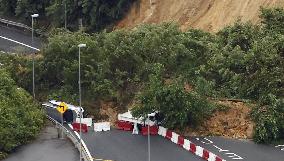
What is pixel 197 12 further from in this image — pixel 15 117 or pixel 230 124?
pixel 15 117

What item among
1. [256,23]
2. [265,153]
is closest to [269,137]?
[265,153]

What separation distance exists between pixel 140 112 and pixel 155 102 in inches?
54.3

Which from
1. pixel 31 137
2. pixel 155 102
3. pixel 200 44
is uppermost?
pixel 200 44

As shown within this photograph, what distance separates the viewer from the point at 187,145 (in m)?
40.3

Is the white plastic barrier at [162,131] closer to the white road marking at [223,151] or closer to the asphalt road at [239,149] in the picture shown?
the asphalt road at [239,149]

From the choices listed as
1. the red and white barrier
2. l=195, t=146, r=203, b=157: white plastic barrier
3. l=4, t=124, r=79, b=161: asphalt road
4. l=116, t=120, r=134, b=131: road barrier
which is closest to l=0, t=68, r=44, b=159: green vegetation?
l=4, t=124, r=79, b=161: asphalt road

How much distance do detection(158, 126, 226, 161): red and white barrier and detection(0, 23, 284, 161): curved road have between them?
1.31ft

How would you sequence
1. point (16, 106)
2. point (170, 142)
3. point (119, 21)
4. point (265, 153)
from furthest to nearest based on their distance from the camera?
point (119, 21) → point (16, 106) → point (170, 142) → point (265, 153)

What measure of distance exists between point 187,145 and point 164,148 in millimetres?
1564

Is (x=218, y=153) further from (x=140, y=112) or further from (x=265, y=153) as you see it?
(x=140, y=112)

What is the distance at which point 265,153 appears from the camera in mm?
38906

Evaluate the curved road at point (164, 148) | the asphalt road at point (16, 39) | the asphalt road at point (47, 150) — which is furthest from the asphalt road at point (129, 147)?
the asphalt road at point (16, 39)

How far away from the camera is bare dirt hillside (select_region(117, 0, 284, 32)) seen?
184 ft

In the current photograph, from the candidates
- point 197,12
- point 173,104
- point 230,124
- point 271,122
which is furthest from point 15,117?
point 197,12
